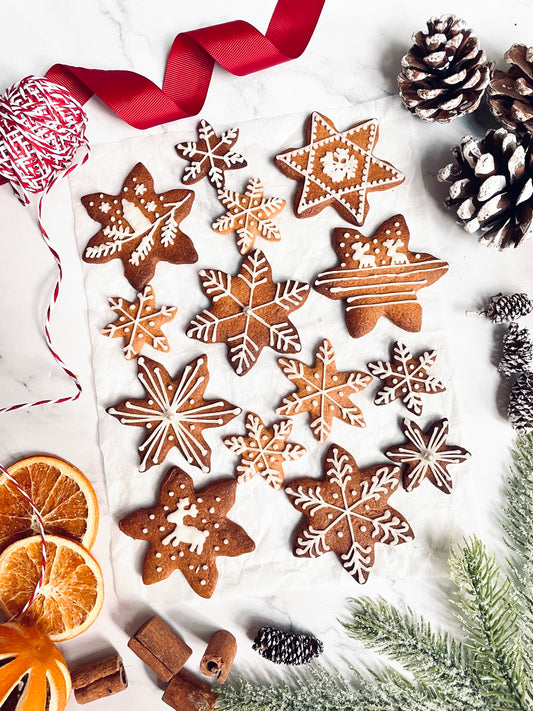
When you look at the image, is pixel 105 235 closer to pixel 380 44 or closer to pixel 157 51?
pixel 157 51

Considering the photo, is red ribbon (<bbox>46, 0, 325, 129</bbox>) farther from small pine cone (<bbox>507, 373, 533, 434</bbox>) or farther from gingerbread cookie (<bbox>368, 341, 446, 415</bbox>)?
small pine cone (<bbox>507, 373, 533, 434</bbox>)

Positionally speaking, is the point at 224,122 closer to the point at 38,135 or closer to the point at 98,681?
the point at 38,135

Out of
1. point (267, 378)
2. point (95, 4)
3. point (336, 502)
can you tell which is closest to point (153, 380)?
point (267, 378)

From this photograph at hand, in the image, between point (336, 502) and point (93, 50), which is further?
point (93, 50)

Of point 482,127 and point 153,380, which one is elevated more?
point 482,127

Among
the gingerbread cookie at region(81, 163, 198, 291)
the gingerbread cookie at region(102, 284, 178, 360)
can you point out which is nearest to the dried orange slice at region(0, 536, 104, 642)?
the gingerbread cookie at region(102, 284, 178, 360)

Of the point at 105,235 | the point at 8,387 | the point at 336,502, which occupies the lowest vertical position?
the point at 336,502
